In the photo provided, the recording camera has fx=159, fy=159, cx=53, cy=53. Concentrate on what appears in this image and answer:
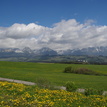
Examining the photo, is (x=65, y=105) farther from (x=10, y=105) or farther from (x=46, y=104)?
(x=10, y=105)

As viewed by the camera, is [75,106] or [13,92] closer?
[75,106]

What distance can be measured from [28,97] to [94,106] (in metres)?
5.09

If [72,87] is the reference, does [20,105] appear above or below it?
above

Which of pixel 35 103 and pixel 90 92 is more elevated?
pixel 35 103

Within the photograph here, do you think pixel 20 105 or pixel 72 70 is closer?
pixel 20 105

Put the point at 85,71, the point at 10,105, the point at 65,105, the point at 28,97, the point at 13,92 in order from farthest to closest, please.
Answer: the point at 85,71, the point at 13,92, the point at 28,97, the point at 65,105, the point at 10,105

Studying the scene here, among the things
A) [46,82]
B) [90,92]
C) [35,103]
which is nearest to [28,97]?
[35,103]

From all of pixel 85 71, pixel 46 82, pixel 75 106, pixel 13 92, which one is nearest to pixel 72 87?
pixel 46 82

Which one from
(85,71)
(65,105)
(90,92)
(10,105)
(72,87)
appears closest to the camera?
(10,105)

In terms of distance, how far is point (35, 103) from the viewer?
11.0 metres

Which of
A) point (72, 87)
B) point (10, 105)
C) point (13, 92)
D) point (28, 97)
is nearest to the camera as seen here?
point (10, 105)

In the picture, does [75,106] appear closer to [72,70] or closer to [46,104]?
[46,104]

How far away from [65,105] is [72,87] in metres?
12.0

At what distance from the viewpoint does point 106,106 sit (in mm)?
11883
